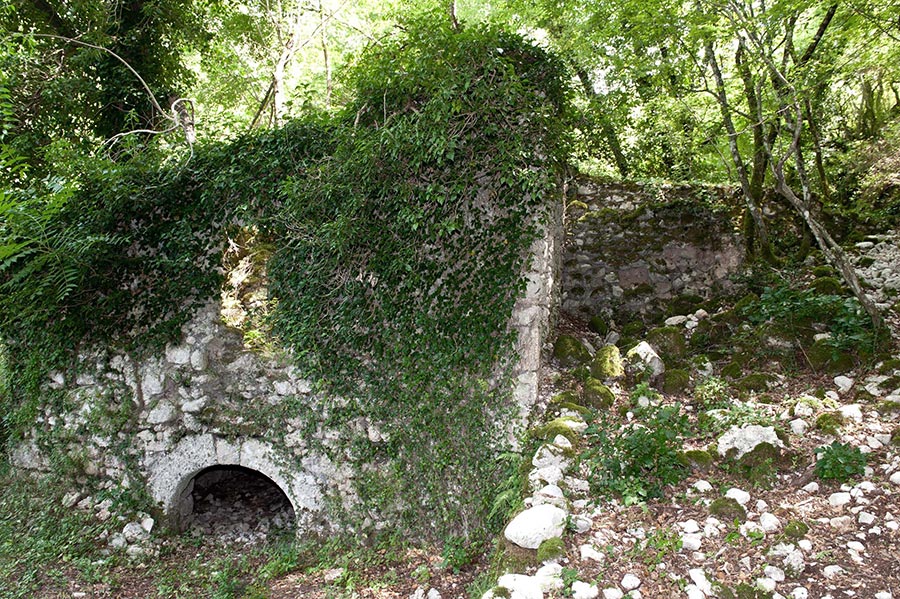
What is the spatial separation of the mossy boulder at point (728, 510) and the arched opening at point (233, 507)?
4.09 meters

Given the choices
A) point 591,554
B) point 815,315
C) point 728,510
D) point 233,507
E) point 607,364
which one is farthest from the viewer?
point 233,507

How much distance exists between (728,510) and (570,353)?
2120mm

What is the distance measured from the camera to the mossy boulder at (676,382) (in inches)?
191

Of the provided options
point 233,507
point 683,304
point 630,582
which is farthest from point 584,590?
point 233,507

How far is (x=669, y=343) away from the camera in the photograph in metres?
5.41

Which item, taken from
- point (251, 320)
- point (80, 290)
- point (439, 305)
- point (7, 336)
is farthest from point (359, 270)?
point (7, 336)

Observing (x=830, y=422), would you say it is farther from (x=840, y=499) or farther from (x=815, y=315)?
(x=815, y=315)

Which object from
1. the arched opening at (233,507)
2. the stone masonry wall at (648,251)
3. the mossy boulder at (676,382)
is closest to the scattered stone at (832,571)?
the mossy boulder at (676,382)

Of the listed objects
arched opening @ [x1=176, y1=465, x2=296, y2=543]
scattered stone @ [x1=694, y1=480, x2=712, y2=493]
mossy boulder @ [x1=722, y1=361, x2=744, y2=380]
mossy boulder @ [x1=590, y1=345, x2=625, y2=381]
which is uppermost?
mossy boulder @ [x1=590, y1=345, x2=625, y2=381]

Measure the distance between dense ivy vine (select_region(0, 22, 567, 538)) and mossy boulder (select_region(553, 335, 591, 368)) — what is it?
96 cm

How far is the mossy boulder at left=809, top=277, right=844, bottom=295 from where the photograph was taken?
561 centimetres

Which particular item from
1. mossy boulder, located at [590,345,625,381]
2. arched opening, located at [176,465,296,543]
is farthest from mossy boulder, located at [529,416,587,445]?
arched opening, located at [176,465,296,543]

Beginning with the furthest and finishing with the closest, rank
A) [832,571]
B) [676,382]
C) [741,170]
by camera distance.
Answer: [741,170] < [676,382] < [832,571]

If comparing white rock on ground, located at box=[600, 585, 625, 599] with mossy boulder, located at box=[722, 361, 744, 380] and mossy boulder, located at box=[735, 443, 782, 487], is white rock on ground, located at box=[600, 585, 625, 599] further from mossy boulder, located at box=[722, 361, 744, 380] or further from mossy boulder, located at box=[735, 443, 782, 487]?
mossy boulder, located at box=[722, 361, 744, 380]
